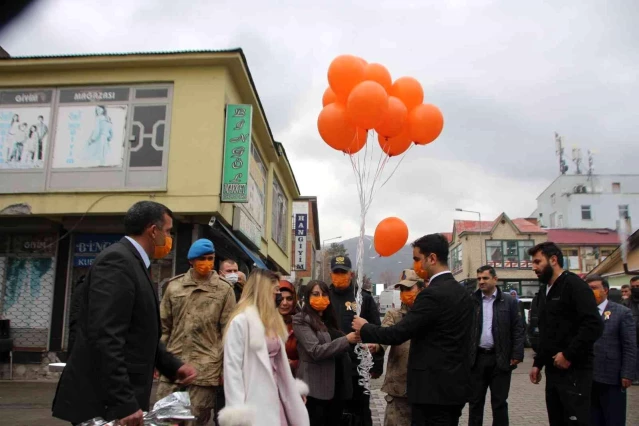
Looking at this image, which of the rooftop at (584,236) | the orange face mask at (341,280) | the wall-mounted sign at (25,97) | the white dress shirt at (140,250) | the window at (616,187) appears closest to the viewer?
the white dress shirt at (140,250)

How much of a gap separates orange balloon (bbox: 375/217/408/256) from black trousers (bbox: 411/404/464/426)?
9.44 feet

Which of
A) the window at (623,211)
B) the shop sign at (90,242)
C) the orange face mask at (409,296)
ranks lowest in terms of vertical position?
the orange face mask at (409,296)

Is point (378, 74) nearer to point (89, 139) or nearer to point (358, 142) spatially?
point (358, 142)

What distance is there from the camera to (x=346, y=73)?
649 centimetres

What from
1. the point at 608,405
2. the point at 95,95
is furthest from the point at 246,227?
the point at 608,405

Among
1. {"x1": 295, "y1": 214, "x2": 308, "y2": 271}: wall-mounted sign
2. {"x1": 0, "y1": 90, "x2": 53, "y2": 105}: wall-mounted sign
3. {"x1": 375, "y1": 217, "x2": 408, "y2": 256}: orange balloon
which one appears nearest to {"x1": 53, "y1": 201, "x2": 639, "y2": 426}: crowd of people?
{"x1": 375, "y1": 217, "x2": 408, "y2": 256}: orange balloon

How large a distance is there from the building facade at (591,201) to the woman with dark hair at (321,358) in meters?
60.4

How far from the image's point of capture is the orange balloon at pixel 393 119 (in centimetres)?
629

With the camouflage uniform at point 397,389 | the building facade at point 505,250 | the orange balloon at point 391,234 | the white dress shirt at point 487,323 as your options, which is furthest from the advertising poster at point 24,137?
the building facade at point 505,250

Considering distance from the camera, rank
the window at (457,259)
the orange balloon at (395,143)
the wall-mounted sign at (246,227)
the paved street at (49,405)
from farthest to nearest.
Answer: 1. the window at (457,259)
2. the wall-mounted sign at (246,227)
3. the paved street at (49,405)
4. the orange balloon at (395,143)

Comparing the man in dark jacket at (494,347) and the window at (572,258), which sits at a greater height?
the window at (572,258)

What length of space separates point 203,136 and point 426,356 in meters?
9.26

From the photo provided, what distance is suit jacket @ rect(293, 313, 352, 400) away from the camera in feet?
16.1

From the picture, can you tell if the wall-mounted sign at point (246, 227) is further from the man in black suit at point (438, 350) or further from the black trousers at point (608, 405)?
the man in black suit at point (438, 350)
